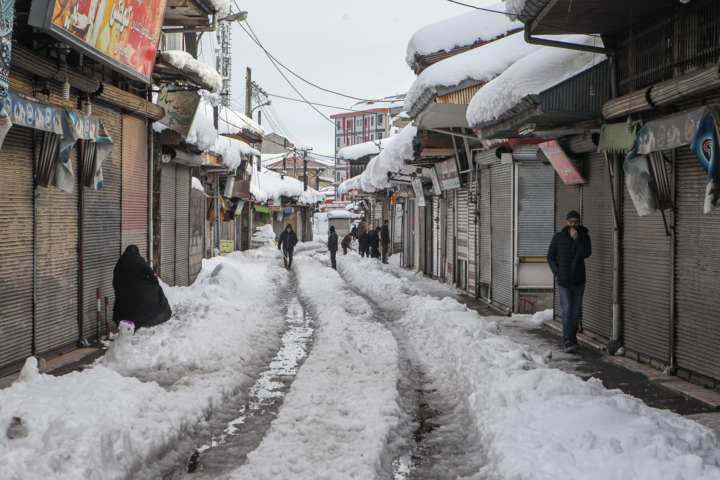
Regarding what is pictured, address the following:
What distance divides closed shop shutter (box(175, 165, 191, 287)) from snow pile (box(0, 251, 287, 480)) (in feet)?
20.3

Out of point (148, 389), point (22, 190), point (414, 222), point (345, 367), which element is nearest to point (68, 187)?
point (22, 190)

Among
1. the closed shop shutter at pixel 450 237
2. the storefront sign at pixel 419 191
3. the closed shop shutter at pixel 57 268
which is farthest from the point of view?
the storefront sign at pixel 419 191

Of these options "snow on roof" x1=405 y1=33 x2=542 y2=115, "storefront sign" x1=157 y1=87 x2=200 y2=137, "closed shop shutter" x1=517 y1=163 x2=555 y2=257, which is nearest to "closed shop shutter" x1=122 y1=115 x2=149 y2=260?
"storefront sign" x1=157 y1=87 x2=200 y2=137

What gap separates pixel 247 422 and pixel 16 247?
4.28 metres

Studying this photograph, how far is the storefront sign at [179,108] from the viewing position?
13.4 meters

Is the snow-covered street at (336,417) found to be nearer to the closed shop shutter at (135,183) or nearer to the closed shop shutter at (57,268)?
the closed shop shutter at (57,268)

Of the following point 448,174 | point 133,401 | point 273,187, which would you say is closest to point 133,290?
point 133,401

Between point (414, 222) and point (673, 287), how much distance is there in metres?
17.9

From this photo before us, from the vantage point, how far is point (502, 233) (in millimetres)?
13047

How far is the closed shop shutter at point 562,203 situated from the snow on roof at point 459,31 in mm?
5383

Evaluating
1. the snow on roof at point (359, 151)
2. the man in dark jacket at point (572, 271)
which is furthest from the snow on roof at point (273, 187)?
the man in dark jacket at point (572, 271)

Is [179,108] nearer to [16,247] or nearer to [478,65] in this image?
[16,247]

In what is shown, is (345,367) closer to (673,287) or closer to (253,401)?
(253,401)

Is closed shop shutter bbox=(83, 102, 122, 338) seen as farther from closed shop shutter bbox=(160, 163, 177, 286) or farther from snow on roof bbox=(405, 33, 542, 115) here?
snow on roof bbox=(405, 33, 542, 115)
